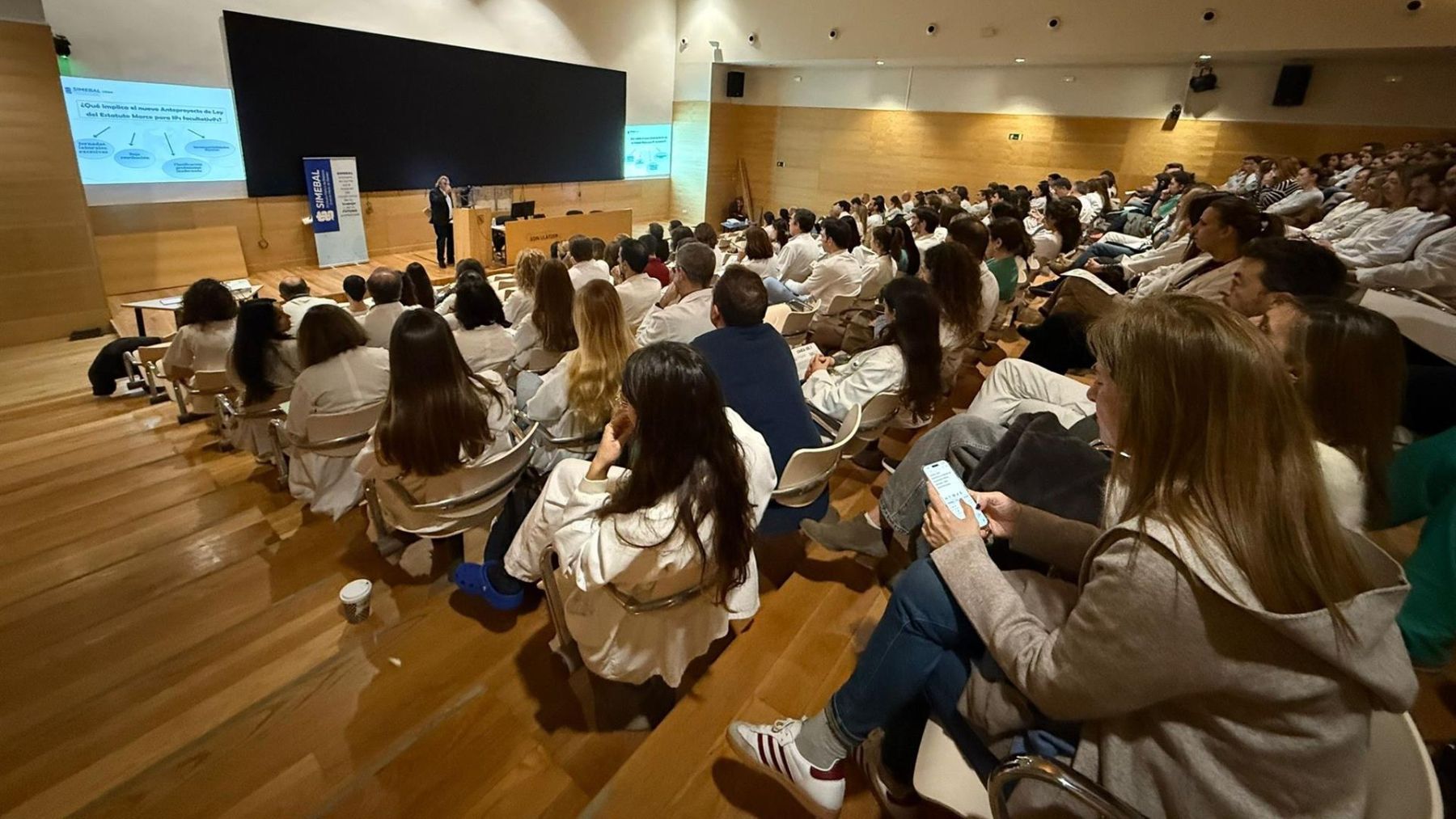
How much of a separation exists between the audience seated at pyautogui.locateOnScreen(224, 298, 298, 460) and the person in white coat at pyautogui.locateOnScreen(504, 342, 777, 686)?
240 centimetres

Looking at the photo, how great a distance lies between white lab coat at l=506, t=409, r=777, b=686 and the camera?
1554 millimetres

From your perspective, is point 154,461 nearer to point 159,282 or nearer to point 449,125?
point 159,282

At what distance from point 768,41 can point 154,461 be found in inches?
470

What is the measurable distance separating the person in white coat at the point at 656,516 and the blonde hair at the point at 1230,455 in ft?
2.88

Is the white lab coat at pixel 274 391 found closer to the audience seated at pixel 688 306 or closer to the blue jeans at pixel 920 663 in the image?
the audience seated at pixel 688 306

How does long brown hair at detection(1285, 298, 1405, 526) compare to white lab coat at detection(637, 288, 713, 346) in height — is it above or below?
above

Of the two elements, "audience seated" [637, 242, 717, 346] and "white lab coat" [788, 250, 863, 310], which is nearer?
"audience seated" [637, 242, 717, 346]

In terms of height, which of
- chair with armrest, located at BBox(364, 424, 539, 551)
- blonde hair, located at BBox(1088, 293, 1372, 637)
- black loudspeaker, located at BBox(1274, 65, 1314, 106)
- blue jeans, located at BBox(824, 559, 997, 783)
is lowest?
chair with armrest, located at BBox(364, 424, 539, 551)

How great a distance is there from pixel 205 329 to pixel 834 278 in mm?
4168

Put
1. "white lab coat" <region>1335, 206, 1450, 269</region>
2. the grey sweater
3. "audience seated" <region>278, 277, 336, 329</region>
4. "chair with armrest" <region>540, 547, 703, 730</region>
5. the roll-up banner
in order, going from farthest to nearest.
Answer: the roll-up banner
"white lab coat" <region>1335, 206, 1450, 269</region>
"audience seated" <region>278, 277, 336, 329</region>
"chair with armrest" <region>540, 547, 703, 730</region>
the grey sweater

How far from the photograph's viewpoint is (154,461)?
3916 millimetres

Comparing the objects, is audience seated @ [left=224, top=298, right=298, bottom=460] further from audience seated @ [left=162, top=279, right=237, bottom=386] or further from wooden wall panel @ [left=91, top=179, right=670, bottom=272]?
wooden wall panel @ [left=91, top=179, right=670, bottom=272]

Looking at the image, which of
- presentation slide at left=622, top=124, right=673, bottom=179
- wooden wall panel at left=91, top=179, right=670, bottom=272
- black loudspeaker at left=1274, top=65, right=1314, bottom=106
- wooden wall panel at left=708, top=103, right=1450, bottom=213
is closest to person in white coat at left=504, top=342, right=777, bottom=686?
wooden wall panel at left=91, top=179, right=670, bottom=272

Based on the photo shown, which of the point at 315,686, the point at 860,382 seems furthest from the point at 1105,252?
the point at 315,686
